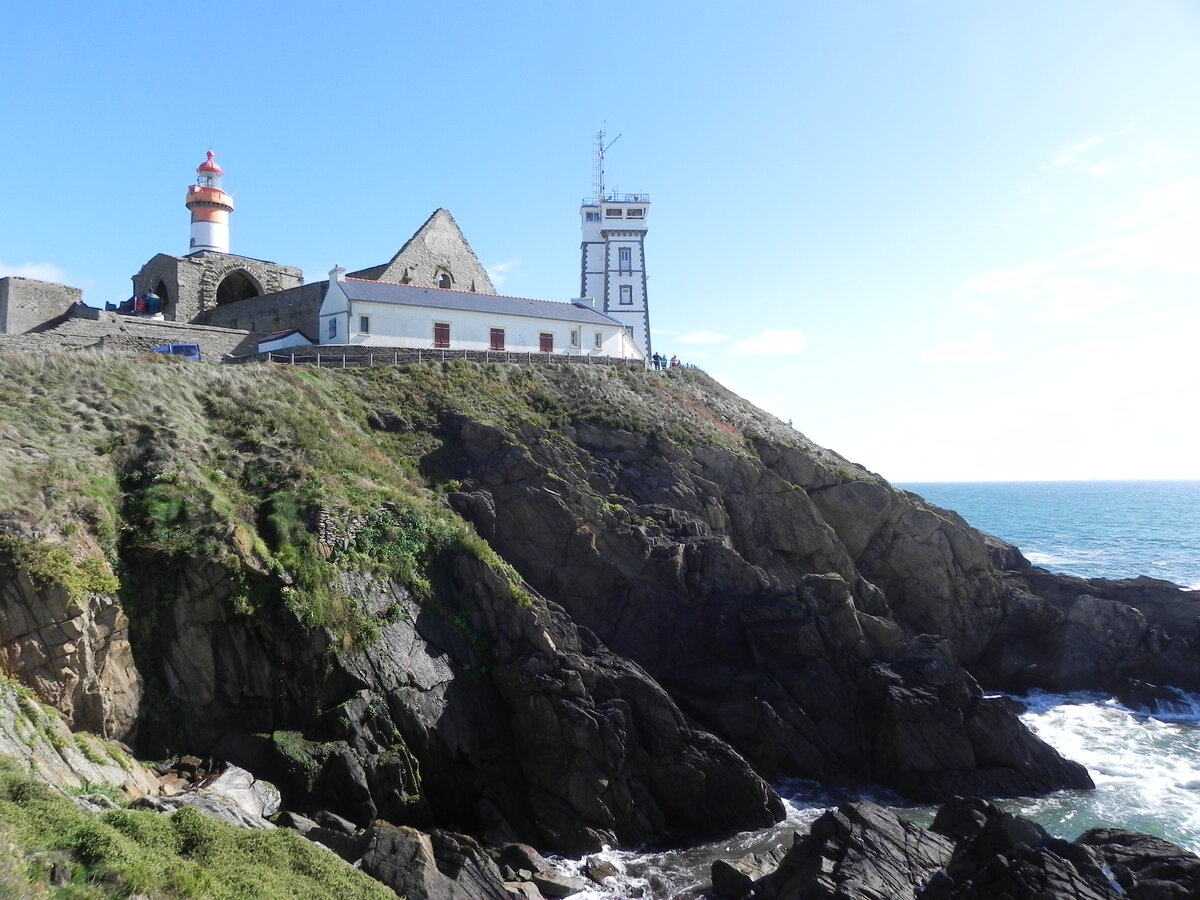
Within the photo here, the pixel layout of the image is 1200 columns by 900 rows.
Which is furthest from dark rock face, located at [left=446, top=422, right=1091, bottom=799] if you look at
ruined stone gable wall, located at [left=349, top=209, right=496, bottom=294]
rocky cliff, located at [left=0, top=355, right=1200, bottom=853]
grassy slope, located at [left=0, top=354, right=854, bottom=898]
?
ruined stone gable wall, located at [left=349, top=209, right=496, bottom=294]

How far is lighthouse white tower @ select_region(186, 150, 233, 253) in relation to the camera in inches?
1801

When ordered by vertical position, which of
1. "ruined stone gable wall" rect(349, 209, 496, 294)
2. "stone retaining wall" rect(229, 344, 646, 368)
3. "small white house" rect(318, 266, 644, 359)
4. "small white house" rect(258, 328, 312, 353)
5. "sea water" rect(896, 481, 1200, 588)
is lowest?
"sea water" rect(896, 481, 1200, 588)

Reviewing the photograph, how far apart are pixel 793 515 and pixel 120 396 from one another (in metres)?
21.7

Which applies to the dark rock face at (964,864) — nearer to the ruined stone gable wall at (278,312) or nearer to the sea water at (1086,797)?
the sea water at (1086,797)

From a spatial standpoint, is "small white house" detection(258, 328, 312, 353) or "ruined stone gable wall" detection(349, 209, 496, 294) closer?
"small white house" detection(258, 328, 312, 353)

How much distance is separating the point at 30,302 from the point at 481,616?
22983mm

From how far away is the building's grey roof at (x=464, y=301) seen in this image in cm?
3812

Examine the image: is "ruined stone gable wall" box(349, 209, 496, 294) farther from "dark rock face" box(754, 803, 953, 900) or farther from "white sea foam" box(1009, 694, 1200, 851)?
"dark rock face" box(754, 803, 953, 900)

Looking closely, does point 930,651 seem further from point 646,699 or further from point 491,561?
point 491,561

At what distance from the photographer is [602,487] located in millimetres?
30625

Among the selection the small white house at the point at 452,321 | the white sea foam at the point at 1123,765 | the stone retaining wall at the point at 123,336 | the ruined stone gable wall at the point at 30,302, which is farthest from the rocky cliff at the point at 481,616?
the ruined stone gable wall at the point at 30,302

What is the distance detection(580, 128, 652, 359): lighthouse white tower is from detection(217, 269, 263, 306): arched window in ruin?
65.6 ft

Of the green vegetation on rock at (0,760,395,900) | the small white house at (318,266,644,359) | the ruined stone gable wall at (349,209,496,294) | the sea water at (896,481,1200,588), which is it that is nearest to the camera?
the green vegetation on rock at (0,760,395,900)

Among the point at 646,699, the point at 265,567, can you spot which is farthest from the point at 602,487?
the point at 265,567
